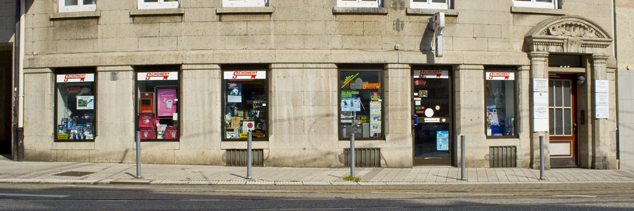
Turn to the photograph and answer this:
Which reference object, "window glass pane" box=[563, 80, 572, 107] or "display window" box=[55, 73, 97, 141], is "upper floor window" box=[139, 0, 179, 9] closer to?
"display window" box=[55, 73, 97, 141]

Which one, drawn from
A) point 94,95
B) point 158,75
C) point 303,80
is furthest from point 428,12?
point 94,95

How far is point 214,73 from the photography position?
37.3ft

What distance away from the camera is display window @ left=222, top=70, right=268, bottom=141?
37.9 feet

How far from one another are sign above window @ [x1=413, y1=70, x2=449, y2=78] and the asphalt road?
359cm

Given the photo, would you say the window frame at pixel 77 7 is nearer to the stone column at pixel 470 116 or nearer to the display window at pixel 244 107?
the display window at pixel 244 107

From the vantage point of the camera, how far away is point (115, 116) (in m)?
11.6

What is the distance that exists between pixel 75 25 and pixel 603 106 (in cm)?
Result: 1401

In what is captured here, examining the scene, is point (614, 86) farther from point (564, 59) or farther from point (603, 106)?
point (564, 59)

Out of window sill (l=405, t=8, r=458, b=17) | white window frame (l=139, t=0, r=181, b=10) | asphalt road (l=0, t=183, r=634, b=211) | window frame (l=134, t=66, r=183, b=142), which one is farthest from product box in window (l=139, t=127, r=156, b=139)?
window sill (l=405, t=8, r=458, b=17)

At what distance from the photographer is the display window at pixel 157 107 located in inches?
460

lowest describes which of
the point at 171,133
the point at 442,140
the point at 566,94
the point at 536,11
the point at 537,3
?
the point at 442,140

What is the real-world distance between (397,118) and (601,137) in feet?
18.4

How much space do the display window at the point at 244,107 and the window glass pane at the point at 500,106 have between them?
19.2 feet

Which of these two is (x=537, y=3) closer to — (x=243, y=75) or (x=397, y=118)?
(x=397, y=118)
